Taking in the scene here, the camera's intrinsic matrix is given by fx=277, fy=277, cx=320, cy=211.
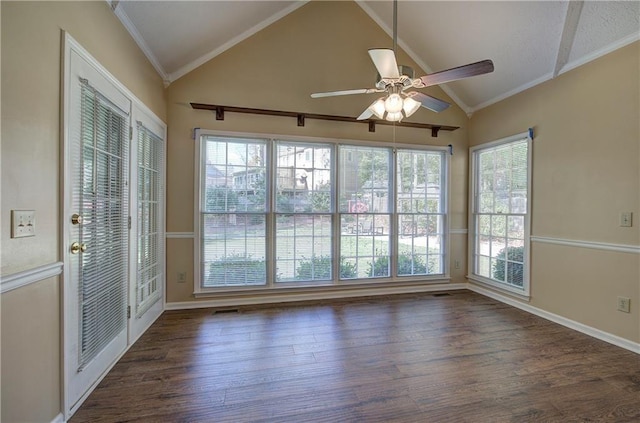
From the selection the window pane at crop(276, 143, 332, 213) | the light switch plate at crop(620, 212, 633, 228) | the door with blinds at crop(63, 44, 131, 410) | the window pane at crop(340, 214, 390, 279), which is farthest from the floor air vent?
the light switch plate at crop(620, 212, 633, 228)

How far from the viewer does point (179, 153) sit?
10.9ft

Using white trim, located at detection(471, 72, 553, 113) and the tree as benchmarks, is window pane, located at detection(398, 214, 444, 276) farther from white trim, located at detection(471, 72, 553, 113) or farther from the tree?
the tree

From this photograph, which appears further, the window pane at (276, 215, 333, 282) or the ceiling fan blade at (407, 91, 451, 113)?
the window pane at (276, 215, 333, 282)

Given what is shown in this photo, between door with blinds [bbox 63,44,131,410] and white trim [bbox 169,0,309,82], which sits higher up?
white trim [bbox 169,0,309,82]

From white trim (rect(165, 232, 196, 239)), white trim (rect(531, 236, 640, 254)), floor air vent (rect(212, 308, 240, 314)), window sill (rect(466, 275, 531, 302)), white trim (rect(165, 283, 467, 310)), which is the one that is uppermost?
white trim (rect(165, 232, 196, 239))

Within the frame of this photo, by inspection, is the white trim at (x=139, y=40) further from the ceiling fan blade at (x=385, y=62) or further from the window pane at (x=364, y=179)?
the window pane at (x=364, y=179)

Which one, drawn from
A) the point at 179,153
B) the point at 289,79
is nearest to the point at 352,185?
the point at 289,79

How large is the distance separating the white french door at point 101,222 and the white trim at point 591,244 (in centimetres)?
432

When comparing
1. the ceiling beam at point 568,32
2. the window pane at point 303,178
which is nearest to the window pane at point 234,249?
the window pane at point 303,178

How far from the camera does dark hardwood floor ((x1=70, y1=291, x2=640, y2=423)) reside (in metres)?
1.70

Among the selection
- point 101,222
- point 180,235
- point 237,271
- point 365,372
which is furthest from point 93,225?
point 365,372

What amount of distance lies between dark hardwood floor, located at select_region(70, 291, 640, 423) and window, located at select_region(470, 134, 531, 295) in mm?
745

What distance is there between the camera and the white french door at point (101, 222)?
5.37ft

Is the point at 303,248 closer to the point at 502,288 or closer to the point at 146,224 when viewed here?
the point at 146,224
